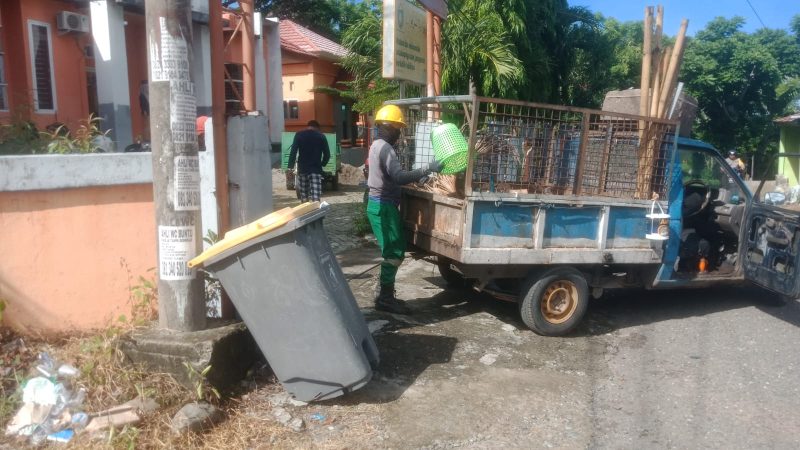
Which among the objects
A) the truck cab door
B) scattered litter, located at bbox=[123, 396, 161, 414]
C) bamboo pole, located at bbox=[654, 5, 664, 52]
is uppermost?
bamboo pole, located at bbox=[654, 5, 664, 52]

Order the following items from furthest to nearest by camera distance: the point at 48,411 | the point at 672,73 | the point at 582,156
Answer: the point at 672,73 < the point at 582,156 < the point at 48,411

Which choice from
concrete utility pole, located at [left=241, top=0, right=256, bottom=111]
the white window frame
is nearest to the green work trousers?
concrete utility pole, located at [left=241, top=0, right=256, bottom=111]

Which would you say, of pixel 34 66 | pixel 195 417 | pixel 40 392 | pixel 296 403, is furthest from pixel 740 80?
pixel 40 392

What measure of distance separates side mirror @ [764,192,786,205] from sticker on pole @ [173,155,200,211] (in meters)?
5.16

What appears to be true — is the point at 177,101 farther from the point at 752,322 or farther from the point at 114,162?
the point at 752,322

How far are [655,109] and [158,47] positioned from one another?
4374 millimetres

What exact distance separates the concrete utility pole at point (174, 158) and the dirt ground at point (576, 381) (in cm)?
102

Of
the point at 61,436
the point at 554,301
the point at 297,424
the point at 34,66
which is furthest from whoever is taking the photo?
the point at 34,66

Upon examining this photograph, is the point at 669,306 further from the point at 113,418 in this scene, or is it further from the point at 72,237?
the point at 72,237

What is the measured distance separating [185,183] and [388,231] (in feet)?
6.65

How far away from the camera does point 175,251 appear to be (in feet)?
12.6

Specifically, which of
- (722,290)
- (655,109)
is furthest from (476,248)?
(722,290)

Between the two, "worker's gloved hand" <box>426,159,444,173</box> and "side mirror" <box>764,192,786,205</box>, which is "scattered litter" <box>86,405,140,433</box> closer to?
"worker's gloved hand" <box>426,159,444,173</box>

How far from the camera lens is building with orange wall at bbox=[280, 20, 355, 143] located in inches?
767
